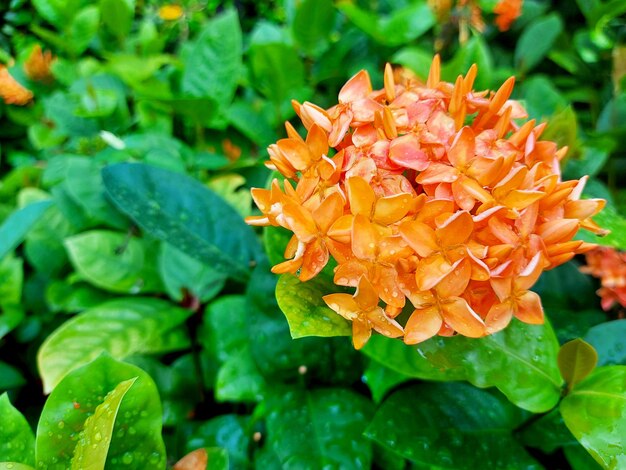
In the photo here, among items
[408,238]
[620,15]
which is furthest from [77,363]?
[620,15]

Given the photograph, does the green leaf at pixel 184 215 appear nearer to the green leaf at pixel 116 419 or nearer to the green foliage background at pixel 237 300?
the green foliage background at pixel 237 300

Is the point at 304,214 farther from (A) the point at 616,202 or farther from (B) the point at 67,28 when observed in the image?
(B) the point at 67,28

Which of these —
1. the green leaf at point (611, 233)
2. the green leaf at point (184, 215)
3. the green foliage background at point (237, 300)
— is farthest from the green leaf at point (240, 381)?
the green leaf at point (611, 233)

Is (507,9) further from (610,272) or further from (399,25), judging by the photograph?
(610,272)

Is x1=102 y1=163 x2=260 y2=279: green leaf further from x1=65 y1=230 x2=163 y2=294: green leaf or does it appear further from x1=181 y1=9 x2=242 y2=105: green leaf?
x1=181 y1=9 x2=242 y2=105: green leaf

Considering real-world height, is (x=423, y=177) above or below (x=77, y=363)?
above
